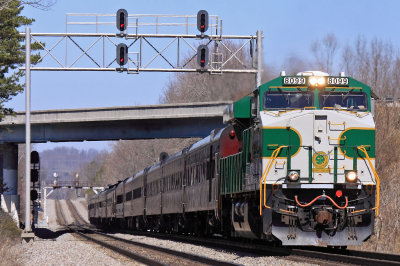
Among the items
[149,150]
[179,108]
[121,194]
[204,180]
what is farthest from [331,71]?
[149,150]

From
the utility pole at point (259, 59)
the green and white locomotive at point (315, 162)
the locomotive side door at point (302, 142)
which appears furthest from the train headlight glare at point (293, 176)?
the utility pole at point (259, 59)

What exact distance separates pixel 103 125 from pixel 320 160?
34348 mm

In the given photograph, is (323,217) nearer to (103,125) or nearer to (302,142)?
(302,142)

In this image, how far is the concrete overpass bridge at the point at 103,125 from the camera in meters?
48.6

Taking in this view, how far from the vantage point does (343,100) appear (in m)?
18.0

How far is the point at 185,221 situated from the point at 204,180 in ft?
15.7

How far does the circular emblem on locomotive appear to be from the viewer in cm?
1725

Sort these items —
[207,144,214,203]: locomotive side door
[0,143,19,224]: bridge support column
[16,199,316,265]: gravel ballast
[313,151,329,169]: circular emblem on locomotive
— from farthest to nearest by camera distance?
[0,143,19,224]: bridge support column, [207,144,214,203]: locomotive side door, [16,199,316,265]: gravel ballast, [313,151,329,169]: circular emblem on locomotive

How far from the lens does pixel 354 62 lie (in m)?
59.4

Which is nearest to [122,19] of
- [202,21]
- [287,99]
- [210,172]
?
[202,21]

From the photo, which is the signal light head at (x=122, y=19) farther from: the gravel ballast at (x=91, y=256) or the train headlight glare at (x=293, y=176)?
the train headlight glare at (x=293, y=176)

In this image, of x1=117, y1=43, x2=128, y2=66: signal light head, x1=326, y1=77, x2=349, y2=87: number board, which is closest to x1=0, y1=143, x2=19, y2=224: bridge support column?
x1=117, y1=43, x2=128, y2=66: signal light head

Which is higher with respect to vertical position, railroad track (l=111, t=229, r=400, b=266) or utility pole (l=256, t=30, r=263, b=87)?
utility pole (l=256, t=30, r=263, b=87)

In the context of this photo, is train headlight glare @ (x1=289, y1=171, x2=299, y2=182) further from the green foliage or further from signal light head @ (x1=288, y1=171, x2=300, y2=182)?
the green foliage
